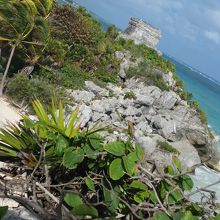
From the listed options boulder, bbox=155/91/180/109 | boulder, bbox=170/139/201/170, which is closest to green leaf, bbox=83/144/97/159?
boulder, bbox=170/139/201/170

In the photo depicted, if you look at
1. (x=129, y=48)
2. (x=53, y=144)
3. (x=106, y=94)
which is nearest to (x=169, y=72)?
(x=129, y=48)

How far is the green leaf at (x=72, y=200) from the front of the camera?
2.19 m

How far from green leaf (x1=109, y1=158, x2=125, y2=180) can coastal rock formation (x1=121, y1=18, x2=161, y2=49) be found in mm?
31020

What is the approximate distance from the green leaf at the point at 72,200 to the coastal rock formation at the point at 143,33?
31.6 metres

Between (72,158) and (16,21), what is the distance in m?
12.7

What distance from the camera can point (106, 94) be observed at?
63.7 feet

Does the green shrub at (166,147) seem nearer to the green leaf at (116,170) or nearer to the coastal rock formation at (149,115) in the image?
the coastal rock formation at (149,115)

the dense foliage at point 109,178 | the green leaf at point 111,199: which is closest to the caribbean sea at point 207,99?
the dense foliage at point 109,178

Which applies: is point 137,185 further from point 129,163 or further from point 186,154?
point 186,154

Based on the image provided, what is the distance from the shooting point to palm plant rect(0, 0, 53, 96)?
14688mm

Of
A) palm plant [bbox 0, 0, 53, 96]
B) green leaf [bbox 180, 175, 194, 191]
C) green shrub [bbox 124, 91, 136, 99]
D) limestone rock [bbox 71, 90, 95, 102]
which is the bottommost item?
limestone rock [bbox 71, 90, 95, 102]

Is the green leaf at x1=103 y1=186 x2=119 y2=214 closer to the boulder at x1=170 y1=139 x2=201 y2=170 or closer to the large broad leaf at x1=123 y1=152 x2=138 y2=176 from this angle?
the large broad leaf at x1=123 y1=152 x2=138 y2=176

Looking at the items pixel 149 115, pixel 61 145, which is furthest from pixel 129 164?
pixel 149 115

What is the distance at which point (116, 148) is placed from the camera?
2.81m
